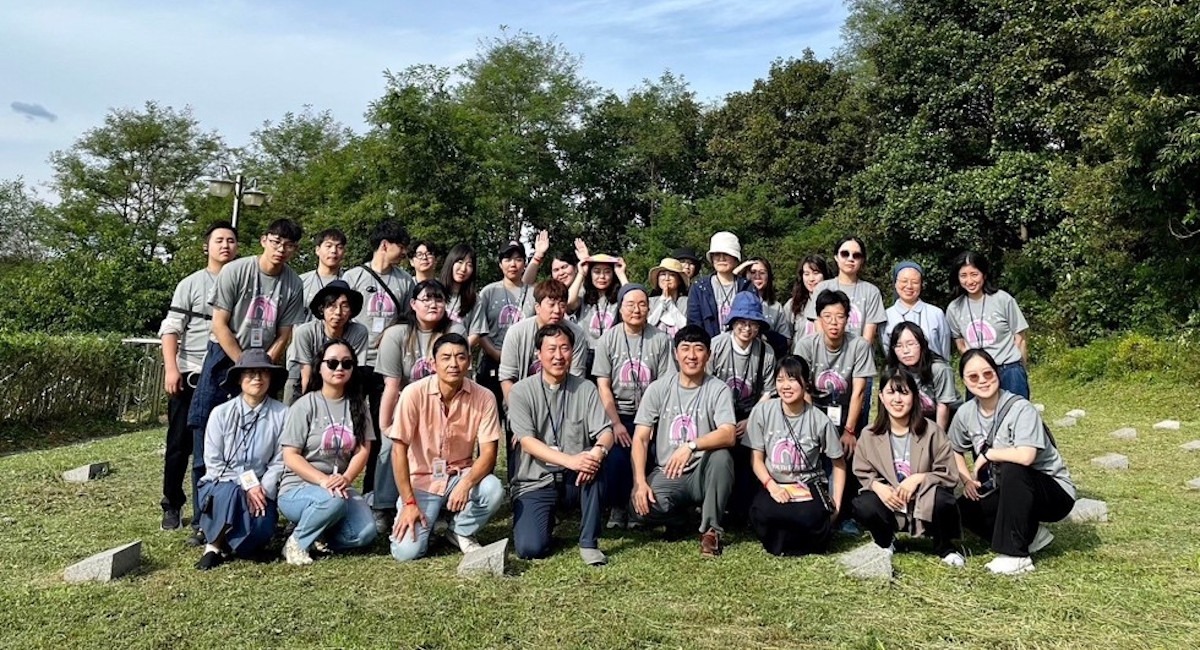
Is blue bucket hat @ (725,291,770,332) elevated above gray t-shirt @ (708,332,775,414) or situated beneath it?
elevated above

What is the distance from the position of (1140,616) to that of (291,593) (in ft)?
12.3

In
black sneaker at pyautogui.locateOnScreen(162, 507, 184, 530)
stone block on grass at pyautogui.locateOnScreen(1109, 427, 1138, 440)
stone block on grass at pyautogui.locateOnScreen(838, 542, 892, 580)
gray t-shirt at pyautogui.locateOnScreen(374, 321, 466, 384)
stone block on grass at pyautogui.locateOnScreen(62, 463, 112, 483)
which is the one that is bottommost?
stone block on grass at pyautogui.locateOnScreen(62, 463, 112, 483)

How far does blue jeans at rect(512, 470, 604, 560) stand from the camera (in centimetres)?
439

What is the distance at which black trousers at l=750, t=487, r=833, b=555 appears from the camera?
4.43 meters

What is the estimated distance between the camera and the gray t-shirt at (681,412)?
4.73m

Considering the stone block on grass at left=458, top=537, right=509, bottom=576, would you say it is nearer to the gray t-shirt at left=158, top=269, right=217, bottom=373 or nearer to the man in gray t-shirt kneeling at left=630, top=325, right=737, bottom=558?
the man in gray t-shirt kneeling at left=630, top=325, right=737, bottom=558

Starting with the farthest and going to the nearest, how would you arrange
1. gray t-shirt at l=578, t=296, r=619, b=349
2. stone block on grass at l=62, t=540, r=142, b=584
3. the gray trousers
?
gray t-shirt at l=578, t=296, r=619, b=349, the gray trousers, stone block on grass at l=62, t=540, r=142, b=584

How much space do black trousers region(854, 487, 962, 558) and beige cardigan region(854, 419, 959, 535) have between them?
0.12 feet

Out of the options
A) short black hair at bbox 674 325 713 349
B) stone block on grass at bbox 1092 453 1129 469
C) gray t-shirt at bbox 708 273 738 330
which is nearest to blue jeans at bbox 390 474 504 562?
short black hair at bbox 674 325 713 349

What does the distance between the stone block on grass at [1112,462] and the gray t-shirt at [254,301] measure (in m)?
6.92

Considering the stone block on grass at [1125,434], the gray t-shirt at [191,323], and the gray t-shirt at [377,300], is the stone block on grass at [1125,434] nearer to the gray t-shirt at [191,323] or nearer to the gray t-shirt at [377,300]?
the gray t-shirt at [377,300]

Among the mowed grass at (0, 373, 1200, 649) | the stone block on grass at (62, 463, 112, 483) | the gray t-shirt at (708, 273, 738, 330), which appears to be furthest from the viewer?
the stone block on grass at (62, 463, 112, 483)

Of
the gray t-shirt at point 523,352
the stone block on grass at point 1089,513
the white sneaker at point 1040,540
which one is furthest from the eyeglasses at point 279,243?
the stone block on grass at point 1089,513

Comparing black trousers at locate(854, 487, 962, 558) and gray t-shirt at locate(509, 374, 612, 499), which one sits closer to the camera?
black trousers at locate(854, 487, 962, 558)
